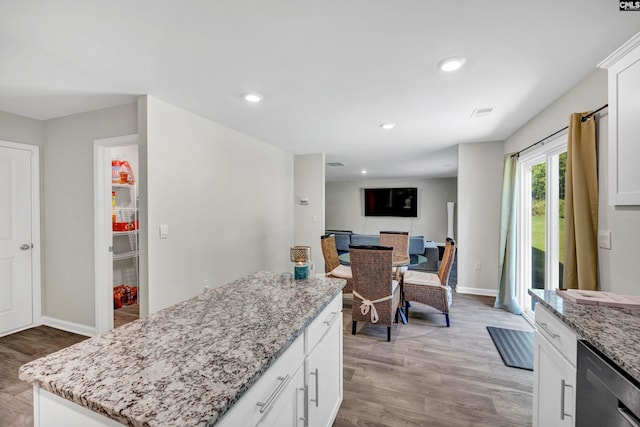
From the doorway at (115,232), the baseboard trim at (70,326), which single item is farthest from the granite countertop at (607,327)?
the baseboard trim at (70,326)

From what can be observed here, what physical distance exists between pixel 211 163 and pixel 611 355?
342 centimetres

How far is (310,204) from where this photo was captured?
514 centimetres

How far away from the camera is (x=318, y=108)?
2.84 metres

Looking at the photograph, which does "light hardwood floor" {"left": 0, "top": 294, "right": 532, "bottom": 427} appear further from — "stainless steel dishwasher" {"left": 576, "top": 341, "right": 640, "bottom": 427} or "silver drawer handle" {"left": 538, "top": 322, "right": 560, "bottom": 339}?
"stainless steel dishwasher" {"left": 576, "top": 341, "right": 640, "bottom": 427}

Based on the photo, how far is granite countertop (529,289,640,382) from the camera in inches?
36.3

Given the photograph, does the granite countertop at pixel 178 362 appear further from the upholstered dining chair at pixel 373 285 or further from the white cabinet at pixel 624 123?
the white cabinet at pixel 624 123

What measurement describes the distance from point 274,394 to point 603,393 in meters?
1.15

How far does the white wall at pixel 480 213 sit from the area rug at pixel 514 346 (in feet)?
4.25

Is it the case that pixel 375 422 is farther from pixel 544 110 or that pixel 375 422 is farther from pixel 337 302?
pixel 544 110

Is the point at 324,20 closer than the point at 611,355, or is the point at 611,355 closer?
the point at 611,355

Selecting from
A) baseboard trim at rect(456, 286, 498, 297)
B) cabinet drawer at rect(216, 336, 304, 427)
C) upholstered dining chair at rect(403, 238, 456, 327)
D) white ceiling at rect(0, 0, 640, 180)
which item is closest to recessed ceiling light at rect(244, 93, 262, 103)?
white ceiling at rect(0, 0, 640, 180)

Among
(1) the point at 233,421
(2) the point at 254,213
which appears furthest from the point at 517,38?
(2) the point at 254,213

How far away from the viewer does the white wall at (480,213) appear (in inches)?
165

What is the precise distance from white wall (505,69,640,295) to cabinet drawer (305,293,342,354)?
5.74 ft
